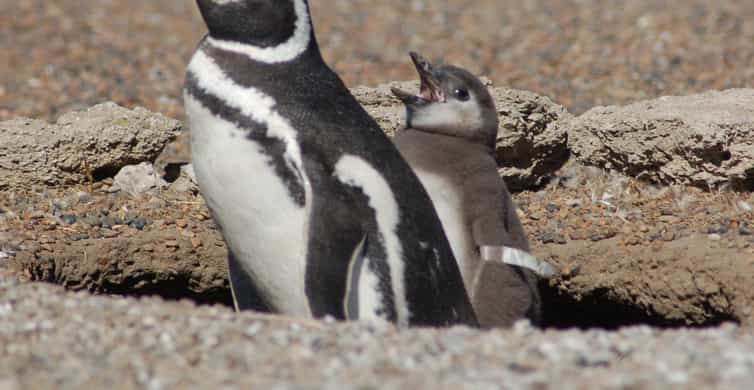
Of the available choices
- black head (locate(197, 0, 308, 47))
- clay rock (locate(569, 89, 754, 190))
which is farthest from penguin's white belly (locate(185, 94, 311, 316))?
clay rock (locate(569, 89, 754, 190))

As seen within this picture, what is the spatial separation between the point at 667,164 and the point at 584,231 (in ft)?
2.19

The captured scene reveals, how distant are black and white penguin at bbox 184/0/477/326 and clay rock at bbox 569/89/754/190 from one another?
1886 mm

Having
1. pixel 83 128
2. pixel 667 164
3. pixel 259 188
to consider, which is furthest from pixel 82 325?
pixel 667 164

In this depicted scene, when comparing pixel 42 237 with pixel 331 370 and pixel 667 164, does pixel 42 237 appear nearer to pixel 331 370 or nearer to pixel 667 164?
pixel 331 370

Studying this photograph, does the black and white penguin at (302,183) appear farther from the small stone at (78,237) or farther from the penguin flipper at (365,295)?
the small stone at (78,237)

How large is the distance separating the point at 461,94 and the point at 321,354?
2.45m

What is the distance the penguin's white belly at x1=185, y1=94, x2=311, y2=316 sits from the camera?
3.88 m

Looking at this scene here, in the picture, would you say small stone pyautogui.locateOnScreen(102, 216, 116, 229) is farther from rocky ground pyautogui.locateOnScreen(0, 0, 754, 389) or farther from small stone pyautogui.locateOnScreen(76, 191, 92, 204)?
small stone pyautogui.locateOnScreen(76, 191, 92, 204)

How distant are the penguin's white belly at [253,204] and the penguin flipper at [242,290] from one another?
299 millimetres

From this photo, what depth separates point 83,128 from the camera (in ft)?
18.8

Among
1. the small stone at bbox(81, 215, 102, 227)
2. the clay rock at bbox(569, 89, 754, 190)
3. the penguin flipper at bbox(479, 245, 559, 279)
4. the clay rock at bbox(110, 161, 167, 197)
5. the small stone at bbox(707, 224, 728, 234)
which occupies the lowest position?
the small stone at bbox(81, 215, 102, 227)

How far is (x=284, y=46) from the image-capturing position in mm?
4090

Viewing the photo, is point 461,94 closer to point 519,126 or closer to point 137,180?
point 519,126

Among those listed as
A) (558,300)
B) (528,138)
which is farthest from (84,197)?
(558,300)
